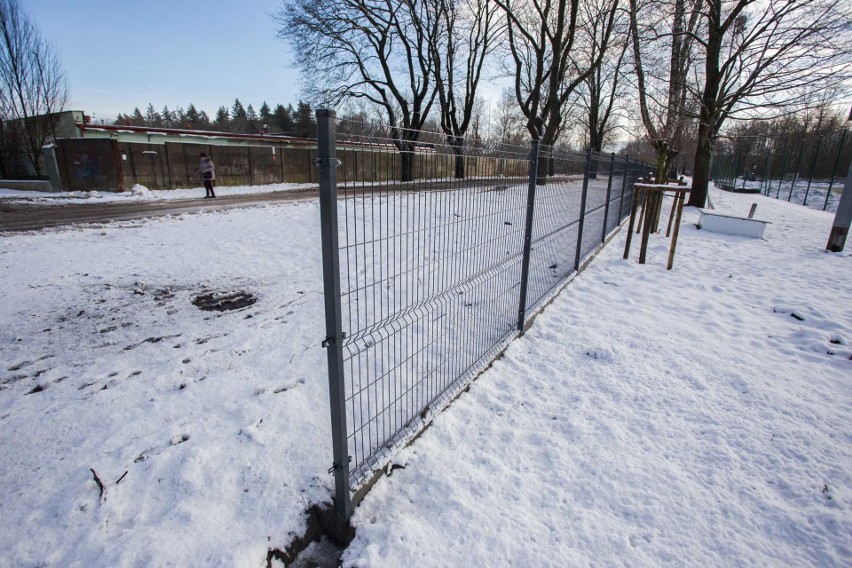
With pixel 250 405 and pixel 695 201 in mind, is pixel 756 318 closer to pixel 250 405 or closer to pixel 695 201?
pixel 250 405

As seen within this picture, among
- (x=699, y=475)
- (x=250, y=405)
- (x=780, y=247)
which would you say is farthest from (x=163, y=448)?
(x=780, y=247)

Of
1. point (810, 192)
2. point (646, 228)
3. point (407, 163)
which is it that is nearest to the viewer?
point (407, 163)

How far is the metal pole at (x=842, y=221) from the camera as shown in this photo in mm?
8211

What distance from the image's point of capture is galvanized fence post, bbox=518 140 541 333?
370cm

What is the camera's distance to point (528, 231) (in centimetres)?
386

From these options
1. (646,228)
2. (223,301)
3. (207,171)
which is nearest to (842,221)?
(646,228)

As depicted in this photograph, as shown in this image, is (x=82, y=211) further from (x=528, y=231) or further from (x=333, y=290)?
(x=333, y=290)

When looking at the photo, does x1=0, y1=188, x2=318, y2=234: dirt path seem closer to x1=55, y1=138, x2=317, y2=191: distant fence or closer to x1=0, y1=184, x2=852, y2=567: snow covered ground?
x1=55, y1=138, x2=317, y2=191: distant fence

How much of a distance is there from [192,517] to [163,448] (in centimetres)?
64

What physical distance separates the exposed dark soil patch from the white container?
10.9 metres

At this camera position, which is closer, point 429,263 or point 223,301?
point 429,263

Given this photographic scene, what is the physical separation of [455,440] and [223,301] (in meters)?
3.47

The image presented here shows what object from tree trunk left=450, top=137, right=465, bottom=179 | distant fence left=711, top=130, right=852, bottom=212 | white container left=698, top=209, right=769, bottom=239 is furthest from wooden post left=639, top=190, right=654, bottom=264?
distant fence left=711, top=130, right=852, bottom=212

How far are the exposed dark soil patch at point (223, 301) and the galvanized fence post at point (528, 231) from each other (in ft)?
10.0
